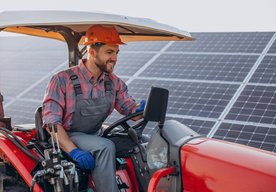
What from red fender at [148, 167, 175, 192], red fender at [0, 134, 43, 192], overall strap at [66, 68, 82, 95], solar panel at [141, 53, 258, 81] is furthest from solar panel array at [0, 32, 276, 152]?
red fender at [148, 167, 175, 192]

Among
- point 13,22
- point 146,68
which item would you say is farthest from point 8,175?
point 146,68

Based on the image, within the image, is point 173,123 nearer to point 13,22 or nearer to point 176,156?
point 176,156

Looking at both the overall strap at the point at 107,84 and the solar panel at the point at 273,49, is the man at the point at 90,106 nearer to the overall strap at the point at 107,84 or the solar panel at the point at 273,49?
the overall strap at the point at 107,84

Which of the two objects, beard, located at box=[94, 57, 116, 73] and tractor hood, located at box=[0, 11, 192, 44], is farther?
beard, located at box=[94, 57, 116, 73]

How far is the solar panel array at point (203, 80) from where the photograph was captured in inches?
492

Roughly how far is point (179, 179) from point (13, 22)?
177 centimetres

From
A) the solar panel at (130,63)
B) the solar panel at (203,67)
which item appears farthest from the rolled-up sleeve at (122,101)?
the solar panel at (130,63)

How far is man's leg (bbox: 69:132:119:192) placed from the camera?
4883 mm

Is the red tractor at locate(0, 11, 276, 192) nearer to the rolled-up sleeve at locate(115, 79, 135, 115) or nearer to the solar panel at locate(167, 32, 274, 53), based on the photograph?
the rolled-up sleeve at locate(115, 79, 135, 115)

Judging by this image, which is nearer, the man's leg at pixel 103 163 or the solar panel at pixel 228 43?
the man's leg at pixel 103 163

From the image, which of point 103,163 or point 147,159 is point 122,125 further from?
point 147,159

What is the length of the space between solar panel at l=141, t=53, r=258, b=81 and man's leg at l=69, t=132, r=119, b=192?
9958 millimetres

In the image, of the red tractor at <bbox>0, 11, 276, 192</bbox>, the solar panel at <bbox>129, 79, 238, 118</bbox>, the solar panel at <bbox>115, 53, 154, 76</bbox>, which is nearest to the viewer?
the red tractor at <bbox>0, 11, 276, 192</bbox>

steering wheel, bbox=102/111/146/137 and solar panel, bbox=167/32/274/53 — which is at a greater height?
steering wheel, bbox=102/111/146/137
